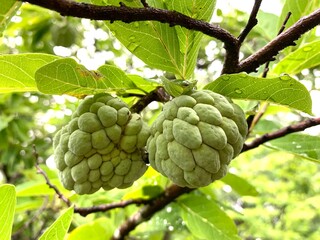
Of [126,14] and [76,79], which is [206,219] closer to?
[76,79]

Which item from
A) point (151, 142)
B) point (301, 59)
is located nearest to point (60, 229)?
point (151, 142)

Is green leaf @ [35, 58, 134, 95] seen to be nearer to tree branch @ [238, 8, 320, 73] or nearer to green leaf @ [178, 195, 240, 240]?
tree branch @ [238, 8, 320, 73]

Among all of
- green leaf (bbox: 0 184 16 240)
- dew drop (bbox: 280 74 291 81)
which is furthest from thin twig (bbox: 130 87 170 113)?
green leaf (bbox: 0 184 16 240)

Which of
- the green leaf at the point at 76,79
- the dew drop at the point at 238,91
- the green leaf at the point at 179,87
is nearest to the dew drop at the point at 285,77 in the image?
the dew drop at the point at 238,91

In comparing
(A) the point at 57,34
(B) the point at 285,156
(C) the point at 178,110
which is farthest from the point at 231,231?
(B) the point at 285,156

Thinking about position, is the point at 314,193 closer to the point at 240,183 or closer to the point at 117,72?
the point at 240,183

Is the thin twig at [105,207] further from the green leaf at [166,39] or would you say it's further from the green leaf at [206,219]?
the green leaf at [166,39]

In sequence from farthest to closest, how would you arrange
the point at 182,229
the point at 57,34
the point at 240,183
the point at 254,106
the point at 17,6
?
the point at 57,34, the point at 182,229, the point at 240,183, the point at 254,106, the point at 17,6
